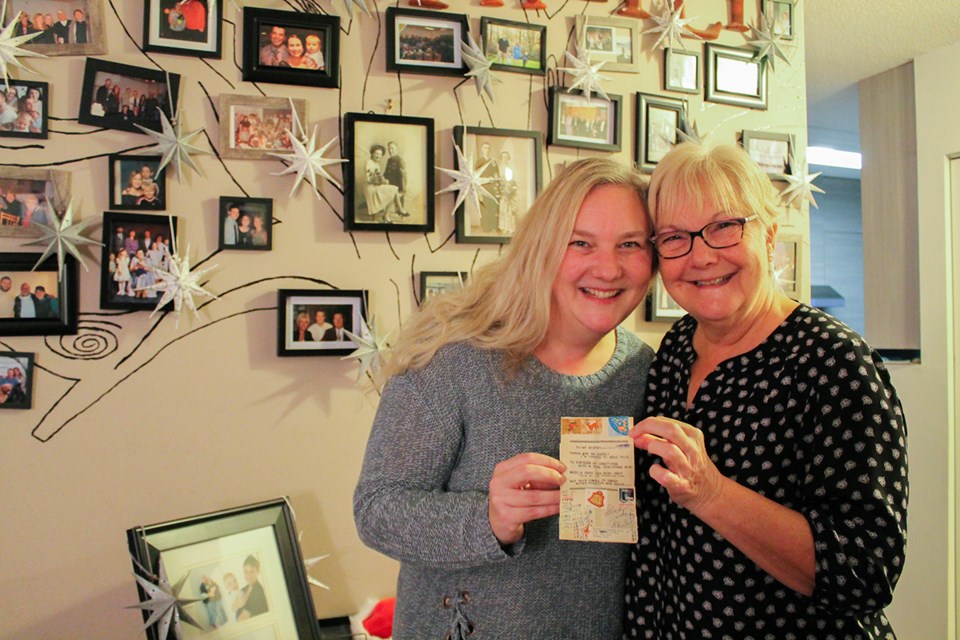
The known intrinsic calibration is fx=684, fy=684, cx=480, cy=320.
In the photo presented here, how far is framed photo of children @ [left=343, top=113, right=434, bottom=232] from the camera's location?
81.1 inches

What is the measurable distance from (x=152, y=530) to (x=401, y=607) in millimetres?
724

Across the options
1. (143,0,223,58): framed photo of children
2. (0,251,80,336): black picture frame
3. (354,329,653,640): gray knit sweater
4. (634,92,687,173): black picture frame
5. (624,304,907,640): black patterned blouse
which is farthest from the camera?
(634,92,687,173): black picture frame

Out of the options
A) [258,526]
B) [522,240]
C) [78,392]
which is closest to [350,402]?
[258,526]

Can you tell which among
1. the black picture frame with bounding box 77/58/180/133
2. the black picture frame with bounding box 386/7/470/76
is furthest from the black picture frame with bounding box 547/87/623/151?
the black picture frame with bounding box 77/58/180/133

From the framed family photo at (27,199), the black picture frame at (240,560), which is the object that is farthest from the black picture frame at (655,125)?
the framed family photo at (27,199)

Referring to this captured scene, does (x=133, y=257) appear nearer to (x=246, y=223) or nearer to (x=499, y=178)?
(x=246, y=223)

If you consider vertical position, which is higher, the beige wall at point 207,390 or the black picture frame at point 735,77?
the black picture frame at point 735,77

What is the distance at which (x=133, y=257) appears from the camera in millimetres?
1873

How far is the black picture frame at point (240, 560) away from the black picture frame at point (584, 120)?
146 centimetres

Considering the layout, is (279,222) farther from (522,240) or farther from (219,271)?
(522,240)

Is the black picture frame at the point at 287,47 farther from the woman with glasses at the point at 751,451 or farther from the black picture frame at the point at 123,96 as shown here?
the woman with glasses at the point at 751,451

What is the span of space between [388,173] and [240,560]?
1.17 metres

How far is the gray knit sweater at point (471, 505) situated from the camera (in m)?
1.23

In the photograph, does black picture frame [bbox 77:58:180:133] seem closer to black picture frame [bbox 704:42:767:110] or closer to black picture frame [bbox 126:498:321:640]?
black picture frame [bbox 126:498:321:640]
